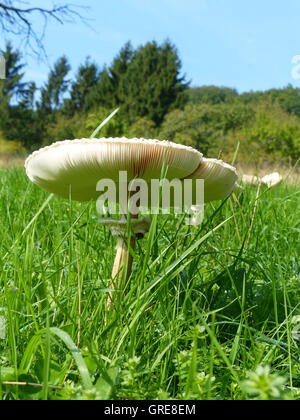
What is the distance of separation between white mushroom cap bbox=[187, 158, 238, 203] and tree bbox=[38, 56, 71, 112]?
55.2 m

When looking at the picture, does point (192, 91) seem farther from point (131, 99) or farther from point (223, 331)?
point (223, 331)

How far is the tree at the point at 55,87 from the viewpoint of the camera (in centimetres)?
5372

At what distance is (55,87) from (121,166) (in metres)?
59.9

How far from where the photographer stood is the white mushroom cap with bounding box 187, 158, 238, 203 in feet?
3.93

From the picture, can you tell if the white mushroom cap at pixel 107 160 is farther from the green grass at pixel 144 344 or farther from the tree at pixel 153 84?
the tree at pixel 153 84

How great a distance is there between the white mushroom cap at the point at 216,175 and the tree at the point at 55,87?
181ft

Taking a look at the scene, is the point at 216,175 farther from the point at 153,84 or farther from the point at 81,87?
the point at 81,87

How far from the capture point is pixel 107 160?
113cm

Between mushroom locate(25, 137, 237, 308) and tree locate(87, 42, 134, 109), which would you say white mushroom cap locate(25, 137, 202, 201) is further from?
tree locate(87, 42, 134, 109)
